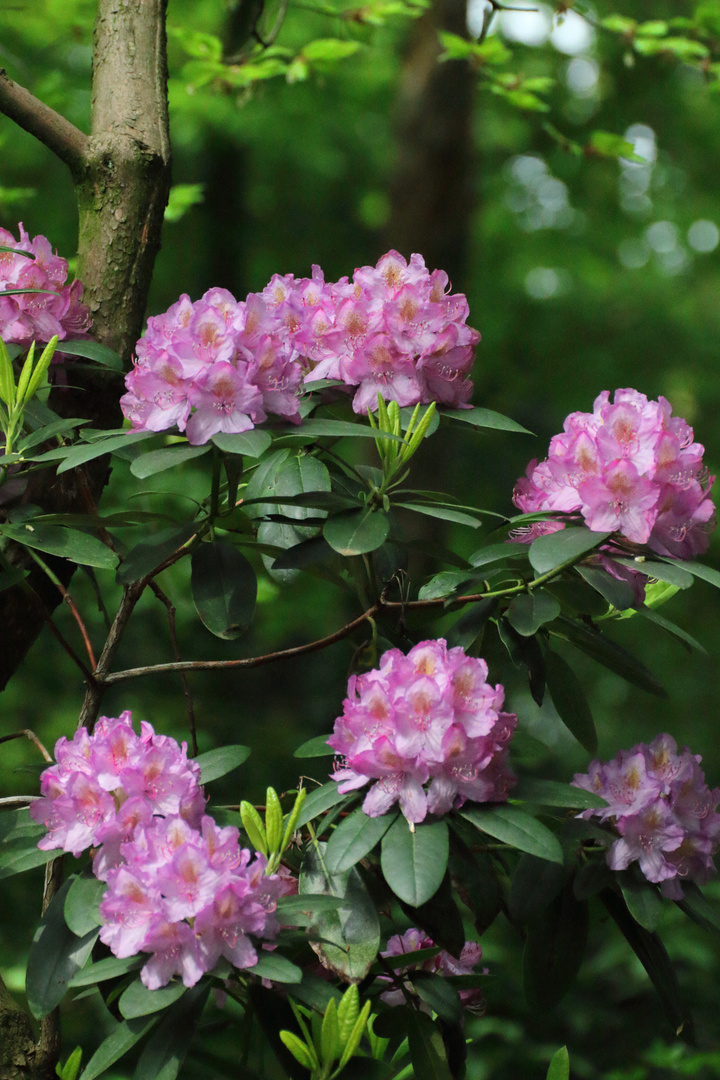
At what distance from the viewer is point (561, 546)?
38.1 inches

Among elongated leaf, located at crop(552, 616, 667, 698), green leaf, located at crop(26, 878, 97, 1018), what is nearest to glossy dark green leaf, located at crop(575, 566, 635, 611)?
elongated leaf, located at crop(552, 616, 667, 698)

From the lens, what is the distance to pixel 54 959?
0.95 m

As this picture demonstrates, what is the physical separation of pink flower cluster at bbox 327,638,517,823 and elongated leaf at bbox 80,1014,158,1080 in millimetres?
262

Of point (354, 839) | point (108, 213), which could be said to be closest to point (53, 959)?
point (354, 839)

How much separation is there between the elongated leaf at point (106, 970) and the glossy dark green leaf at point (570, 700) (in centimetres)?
57

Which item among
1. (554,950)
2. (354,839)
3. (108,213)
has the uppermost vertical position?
(108,213)

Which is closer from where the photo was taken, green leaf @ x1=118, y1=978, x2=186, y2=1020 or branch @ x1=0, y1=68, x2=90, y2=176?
green leaf @ x1=118, y1=978, x2=186, y2=1020

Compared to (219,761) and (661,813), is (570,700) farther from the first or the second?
(219,761)

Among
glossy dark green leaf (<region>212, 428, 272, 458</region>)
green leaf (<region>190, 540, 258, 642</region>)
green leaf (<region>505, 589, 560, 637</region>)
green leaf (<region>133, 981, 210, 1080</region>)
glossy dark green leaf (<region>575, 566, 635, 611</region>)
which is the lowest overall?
green leaf (<region>133, 981, 210, 1080</region>)

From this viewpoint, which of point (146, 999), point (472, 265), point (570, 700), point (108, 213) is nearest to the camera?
point (146, 999)

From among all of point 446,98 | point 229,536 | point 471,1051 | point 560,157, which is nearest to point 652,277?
point 560,157

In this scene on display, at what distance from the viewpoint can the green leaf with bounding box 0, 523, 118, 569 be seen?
105 cm

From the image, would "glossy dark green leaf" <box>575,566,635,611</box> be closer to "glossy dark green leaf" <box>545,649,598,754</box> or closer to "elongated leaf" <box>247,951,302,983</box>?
"glossy dark green leaf" <box>545,649,598,754</box>

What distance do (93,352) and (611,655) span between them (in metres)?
0.69
